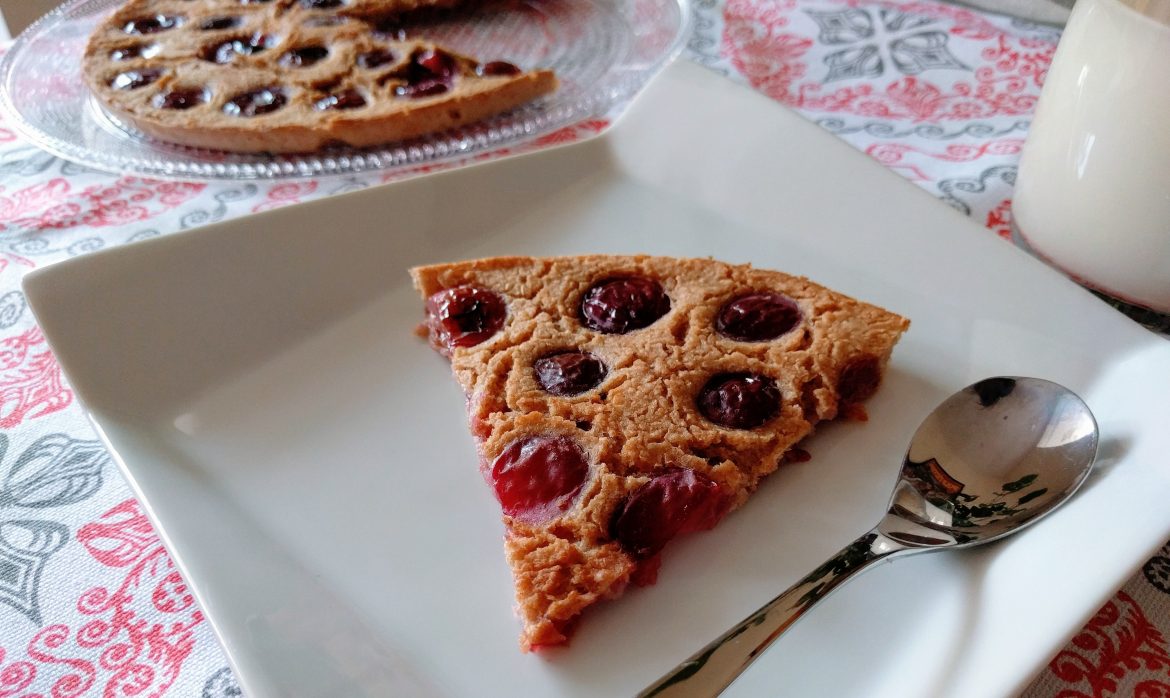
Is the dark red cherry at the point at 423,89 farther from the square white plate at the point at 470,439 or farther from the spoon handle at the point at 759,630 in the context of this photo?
the spoon handle at the point at 759,630

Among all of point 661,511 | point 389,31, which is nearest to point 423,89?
point 389,31

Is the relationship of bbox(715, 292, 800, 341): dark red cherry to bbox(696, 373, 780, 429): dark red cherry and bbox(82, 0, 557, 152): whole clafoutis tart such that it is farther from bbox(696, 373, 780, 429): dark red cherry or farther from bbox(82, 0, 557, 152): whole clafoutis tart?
bbox(82, 0, 557, 152): whole clafoutis tart

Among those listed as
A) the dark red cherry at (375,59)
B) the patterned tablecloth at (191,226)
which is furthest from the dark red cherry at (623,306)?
the dark red cherry at (375,59)

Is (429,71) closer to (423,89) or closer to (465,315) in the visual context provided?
(423,89)

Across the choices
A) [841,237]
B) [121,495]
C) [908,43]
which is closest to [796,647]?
[841,237]

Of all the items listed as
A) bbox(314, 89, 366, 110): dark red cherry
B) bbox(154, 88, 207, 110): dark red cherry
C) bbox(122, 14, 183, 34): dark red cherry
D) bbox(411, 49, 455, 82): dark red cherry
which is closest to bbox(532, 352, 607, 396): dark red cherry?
bbox(314, 89, 366, 110): dark red cherry

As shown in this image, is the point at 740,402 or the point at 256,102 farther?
the point at 256,102
